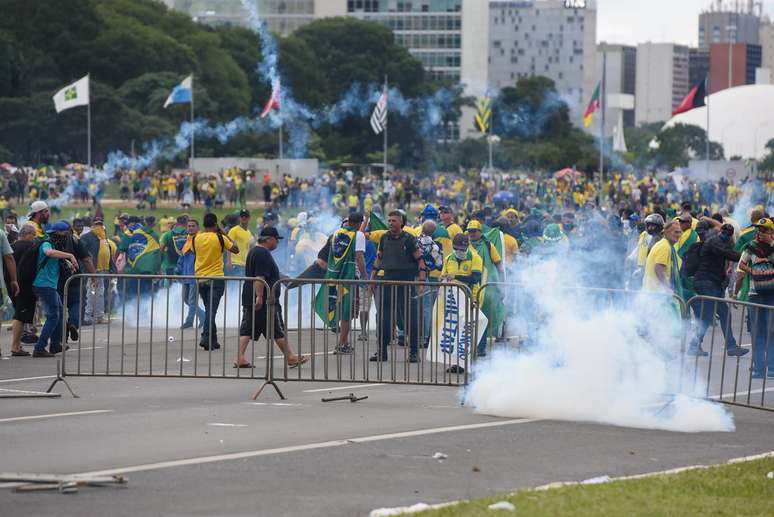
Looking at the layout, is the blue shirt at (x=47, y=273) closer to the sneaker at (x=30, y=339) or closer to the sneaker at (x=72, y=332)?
the sneaker at (x=72, y=332)

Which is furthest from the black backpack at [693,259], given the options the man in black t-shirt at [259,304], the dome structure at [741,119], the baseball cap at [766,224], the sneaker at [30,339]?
the dome structure at [741,119]

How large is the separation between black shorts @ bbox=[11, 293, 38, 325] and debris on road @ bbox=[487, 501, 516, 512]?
9603 millimetres

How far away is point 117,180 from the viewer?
65.6 meters

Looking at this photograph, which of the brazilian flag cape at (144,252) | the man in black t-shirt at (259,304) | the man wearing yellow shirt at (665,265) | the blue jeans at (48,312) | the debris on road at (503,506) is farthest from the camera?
the brazilian flag cape at (144,252)

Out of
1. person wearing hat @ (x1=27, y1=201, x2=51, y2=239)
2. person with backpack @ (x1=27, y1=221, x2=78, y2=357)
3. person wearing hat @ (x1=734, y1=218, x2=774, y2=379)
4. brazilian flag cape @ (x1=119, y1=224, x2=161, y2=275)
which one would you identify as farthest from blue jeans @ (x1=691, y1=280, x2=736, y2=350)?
brazilian flag cape @ (x1=119, y1=224, x2=161, y2=275)

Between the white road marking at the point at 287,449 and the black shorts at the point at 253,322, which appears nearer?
the white road marking at the point at 287,449

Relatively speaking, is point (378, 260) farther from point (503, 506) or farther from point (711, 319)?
point (503, 506)

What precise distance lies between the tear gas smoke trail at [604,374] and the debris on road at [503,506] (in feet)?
11.8

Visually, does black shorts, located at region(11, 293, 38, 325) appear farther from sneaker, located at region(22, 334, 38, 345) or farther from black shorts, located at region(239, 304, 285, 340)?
black shorts, located at region(239, 304, 285, 340)

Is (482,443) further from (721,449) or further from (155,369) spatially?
(155,369)

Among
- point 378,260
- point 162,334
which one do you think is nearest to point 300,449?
point 378,260

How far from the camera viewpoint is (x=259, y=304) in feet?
44.5

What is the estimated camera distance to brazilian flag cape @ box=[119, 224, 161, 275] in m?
21.6

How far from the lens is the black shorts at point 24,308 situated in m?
16.3
